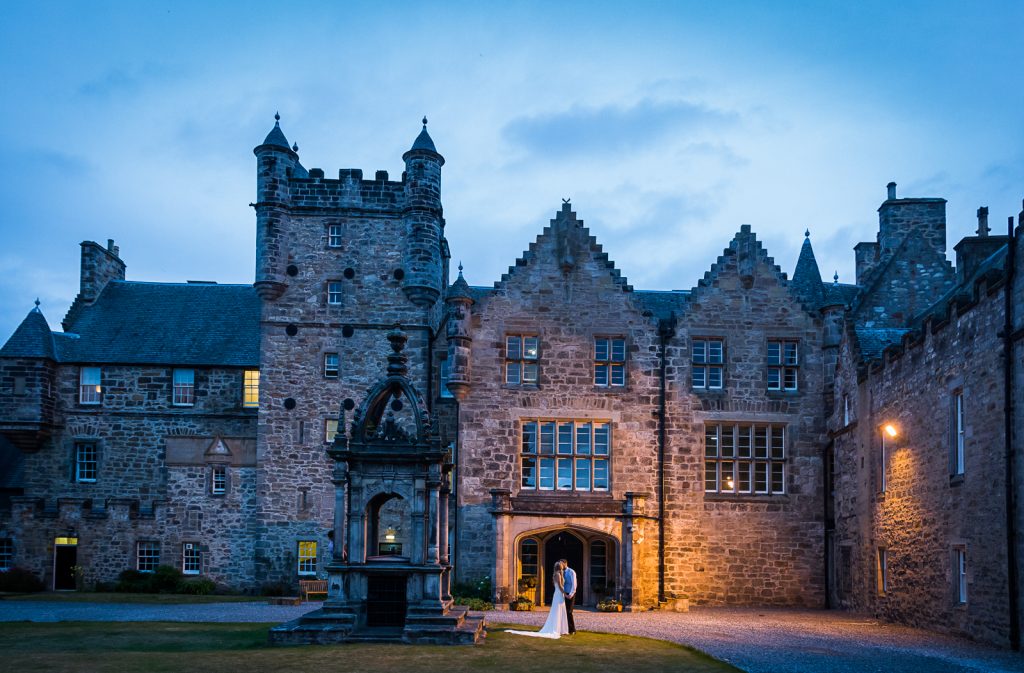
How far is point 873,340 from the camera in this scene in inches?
1174

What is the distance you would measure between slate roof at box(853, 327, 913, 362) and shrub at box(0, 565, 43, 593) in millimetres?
27922

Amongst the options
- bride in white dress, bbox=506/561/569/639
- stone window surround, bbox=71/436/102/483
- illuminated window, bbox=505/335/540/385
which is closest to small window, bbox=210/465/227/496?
stone window surround, bbox=71/436/102/483

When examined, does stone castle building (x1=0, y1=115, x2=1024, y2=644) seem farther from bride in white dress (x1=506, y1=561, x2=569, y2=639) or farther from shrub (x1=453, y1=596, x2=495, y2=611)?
bride in white dress (x1=506, y1=561, x2=569, y2=639)

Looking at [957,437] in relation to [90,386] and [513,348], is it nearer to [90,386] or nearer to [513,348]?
[513,348]

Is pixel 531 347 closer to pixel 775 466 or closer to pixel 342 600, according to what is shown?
pixel 775 466

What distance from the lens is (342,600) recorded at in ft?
68.5

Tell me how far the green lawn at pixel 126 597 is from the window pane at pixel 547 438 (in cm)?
996

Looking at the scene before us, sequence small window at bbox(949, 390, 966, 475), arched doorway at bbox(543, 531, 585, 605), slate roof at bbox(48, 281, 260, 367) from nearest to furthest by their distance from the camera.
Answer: small window at bbox(949, 390, 966, 475)
arched doorway at bbox(543, 531, 585, 605)
slate roof at bbox(48, 281, 260, 367)

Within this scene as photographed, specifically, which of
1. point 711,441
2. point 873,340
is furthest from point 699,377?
point 873,340

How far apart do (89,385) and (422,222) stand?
13.5m

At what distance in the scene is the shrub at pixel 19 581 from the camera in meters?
35.0

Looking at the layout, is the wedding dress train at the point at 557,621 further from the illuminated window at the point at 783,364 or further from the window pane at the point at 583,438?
the illuminated window at the point at 783,364

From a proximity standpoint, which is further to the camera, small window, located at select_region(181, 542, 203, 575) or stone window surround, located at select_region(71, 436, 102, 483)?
stone window surround, located at select_region(71, 436, 102, 483)

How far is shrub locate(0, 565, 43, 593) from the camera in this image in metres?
35.0
